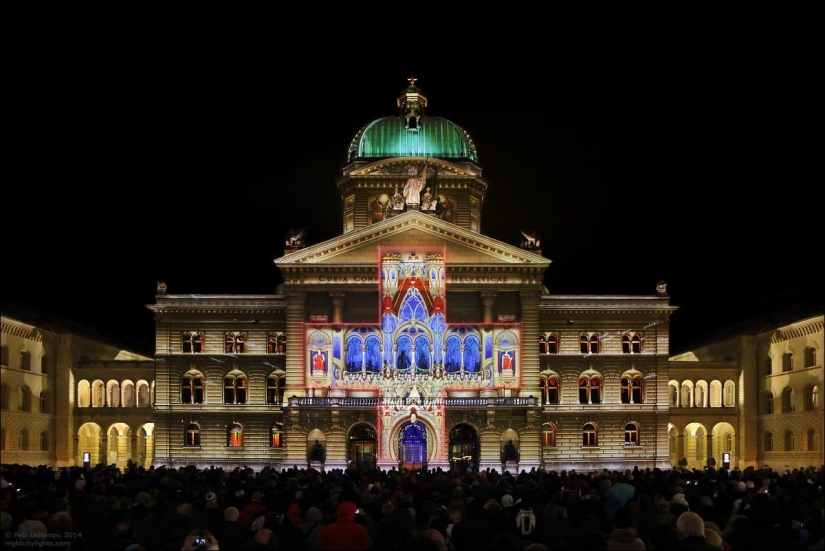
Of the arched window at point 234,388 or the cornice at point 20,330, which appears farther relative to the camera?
the arched window at point 234,388

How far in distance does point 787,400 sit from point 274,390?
33656 millimetres

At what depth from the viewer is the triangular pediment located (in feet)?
250

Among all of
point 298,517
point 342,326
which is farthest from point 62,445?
point 298,517

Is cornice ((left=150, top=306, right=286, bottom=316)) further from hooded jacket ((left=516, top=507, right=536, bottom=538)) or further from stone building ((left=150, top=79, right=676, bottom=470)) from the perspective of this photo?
hooded jacket ((left=516, top=507, right=536, bottom=538))

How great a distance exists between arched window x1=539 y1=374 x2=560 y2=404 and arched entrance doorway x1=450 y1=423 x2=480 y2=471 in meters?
6.88

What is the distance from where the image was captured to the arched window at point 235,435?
80125mm

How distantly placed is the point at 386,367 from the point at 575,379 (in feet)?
44.5

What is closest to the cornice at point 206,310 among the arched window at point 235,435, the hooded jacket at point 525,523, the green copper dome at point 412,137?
the arched window at point 235,435

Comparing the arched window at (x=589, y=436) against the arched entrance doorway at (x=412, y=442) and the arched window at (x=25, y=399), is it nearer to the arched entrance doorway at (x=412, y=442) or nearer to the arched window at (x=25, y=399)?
the arched entrance doorway at (x=412, y=442)

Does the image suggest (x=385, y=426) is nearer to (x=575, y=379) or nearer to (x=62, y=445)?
(x=575, y=379)

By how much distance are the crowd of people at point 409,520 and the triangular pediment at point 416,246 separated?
147 ft

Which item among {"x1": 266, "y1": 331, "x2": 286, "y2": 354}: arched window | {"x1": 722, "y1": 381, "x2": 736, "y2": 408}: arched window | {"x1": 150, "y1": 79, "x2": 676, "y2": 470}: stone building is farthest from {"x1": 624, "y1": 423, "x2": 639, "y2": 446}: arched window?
{"x1": 266, "y1": 331, "x2": 286, "y2": 354}: arched window

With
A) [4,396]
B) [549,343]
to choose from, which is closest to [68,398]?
[4,396]

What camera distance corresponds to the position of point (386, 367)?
75562 mm
